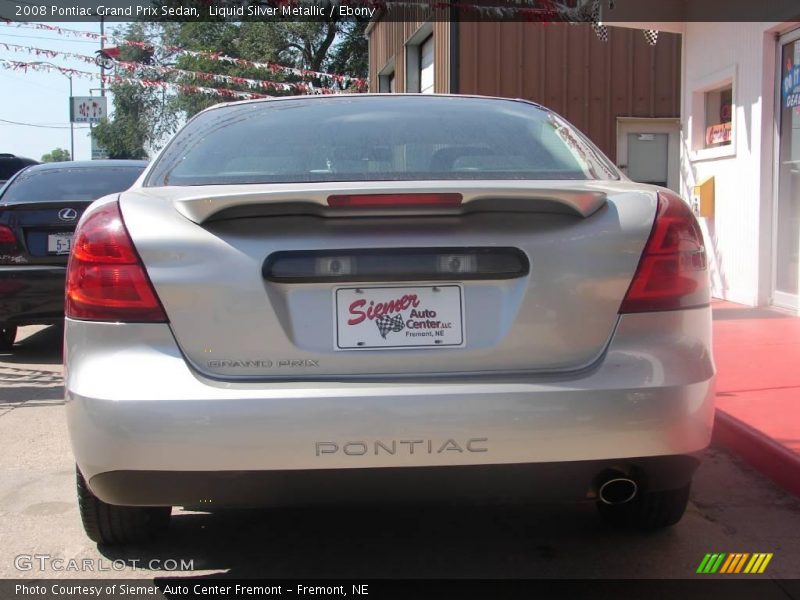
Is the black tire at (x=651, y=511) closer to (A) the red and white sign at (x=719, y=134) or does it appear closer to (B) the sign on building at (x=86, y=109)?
(A) the red and white sign at (x=719, y=134)

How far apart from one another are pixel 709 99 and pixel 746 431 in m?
6.20

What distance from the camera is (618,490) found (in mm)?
2430

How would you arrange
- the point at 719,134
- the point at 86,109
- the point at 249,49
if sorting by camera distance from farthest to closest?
the point at 249,49, the point at 86,109, the point at 719,134

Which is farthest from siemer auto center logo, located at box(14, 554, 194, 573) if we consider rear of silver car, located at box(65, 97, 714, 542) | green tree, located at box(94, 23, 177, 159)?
green tree, located at box(94, 23, 177, 159)

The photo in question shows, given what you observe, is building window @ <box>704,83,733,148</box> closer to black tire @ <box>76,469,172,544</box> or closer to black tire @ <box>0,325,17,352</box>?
black tire @ <box>0,325,17,352</box>

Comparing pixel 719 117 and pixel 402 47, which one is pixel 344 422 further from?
pixel 402 47

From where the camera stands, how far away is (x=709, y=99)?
30.7 feet

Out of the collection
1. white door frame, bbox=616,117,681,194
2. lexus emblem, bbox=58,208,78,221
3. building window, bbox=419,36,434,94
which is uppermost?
building window, bbox=419,36,434,94

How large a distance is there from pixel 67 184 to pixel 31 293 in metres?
1.09

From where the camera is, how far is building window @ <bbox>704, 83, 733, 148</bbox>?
885 cm

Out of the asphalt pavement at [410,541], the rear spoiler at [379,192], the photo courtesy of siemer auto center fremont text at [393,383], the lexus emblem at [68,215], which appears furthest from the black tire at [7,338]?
the rear spoiler at [379,192]

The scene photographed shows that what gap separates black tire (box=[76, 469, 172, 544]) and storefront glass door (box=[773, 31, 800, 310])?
6418mm

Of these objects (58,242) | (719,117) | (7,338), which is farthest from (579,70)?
(7,338)

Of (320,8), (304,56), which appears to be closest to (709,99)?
(320,8)
